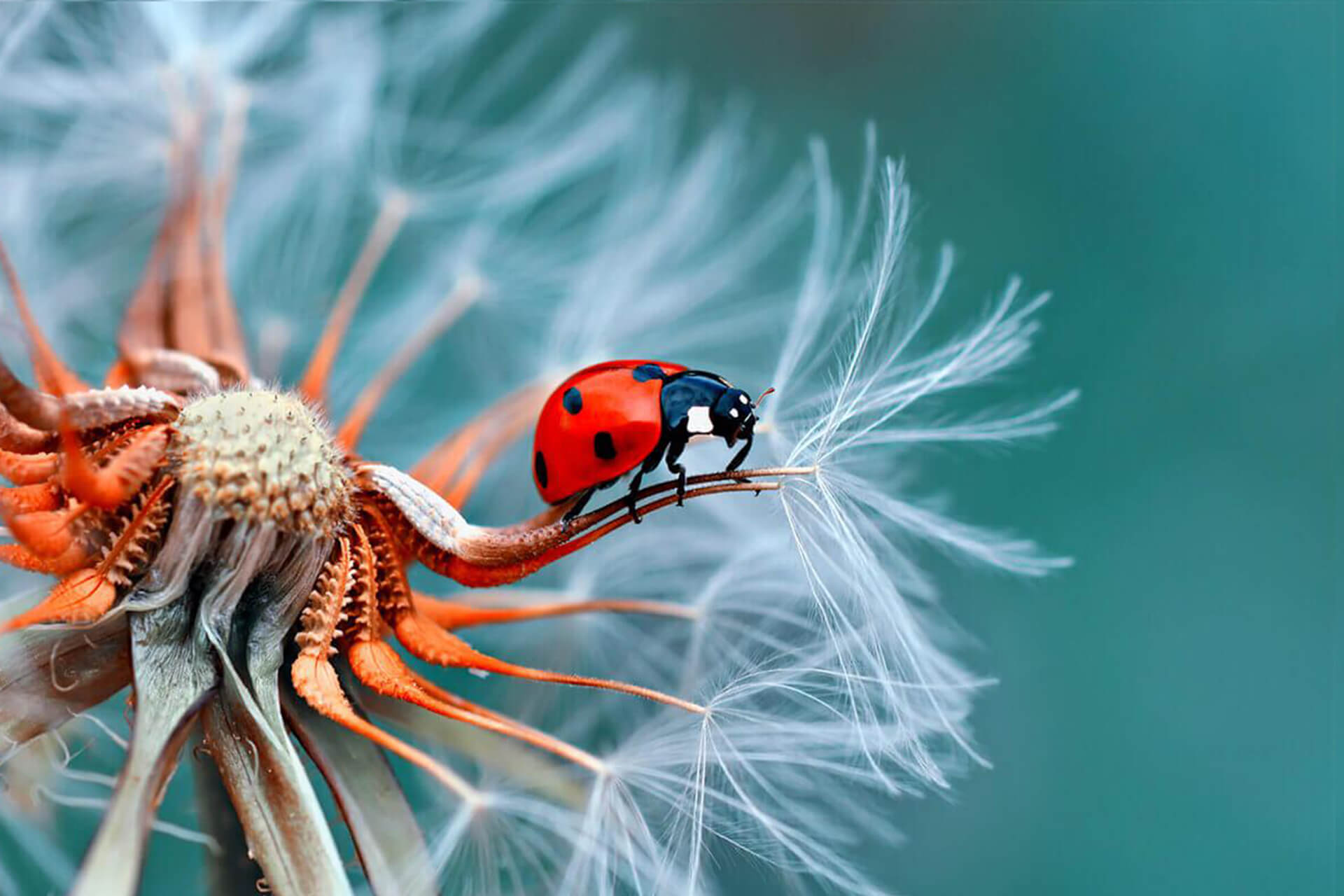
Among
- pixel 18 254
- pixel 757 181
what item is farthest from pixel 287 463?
pixel 757 181

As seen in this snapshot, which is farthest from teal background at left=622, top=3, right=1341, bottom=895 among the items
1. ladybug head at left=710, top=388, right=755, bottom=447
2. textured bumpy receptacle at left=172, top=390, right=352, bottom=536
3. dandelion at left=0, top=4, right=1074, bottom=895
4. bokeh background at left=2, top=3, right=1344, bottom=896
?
textured bumpy receptacle at left=172, top=390, right=352, bottom=536

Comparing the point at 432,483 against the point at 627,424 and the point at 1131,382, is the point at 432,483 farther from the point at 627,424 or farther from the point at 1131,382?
the point at 1131,382

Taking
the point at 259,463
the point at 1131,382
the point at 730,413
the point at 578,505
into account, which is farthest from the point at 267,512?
the point at 1131,382

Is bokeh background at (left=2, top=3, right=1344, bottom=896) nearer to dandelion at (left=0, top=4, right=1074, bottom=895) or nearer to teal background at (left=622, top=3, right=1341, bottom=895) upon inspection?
teal background at (left=622, top=3, right=1341, bottom=895)

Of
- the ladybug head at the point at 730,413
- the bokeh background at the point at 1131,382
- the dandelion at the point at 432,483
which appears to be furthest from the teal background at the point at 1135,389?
the ladybug head at the point at 730,413

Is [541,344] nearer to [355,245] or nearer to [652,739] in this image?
[355,245]

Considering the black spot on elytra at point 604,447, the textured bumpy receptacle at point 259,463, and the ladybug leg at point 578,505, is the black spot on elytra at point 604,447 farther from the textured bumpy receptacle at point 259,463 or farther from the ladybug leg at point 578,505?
the textured bumpy receptacle at point 259,463
